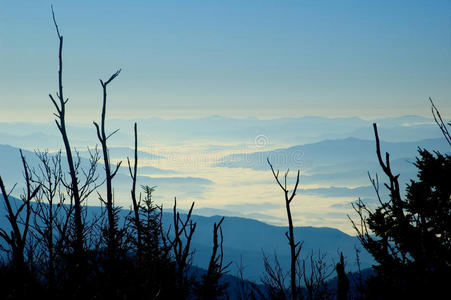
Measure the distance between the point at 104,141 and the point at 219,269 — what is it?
11204 millimetres

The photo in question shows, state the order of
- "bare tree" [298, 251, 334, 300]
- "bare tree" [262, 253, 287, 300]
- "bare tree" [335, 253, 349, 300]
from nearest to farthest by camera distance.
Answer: "bare tree" [335, 253, 349, 300] → "bare tree" [298, 251, 334, 300] → "bare tree" [262, 253, 287, 300]

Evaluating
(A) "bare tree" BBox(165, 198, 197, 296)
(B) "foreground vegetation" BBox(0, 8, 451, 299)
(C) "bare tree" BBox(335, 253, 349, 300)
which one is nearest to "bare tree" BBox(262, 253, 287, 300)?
(B) "foreground vegetation" BBox(0, 8, 451, 299)

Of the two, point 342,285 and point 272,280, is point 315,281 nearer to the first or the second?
point 272,280

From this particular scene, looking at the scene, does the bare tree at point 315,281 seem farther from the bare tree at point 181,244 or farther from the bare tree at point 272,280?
the bare tree at point 181,244

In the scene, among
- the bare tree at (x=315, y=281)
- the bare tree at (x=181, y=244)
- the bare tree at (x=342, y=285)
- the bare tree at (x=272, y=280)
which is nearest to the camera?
the bare tree at (x=342, y=285)

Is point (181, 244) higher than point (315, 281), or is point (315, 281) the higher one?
point (181, 244)

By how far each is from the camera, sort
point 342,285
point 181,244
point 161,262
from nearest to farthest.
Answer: point 342,285
point 181,244
point 161,262

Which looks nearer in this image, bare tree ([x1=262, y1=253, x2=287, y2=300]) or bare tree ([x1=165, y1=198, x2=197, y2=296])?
bare tree ([x1=165, y1=198, x2=197, y2=296])

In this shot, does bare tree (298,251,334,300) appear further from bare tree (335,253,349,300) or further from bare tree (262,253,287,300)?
bare tree (335,253,349,300)

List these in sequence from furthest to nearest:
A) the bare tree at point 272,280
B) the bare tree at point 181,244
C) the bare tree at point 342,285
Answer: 1. the bare tree at point 272,280
2. the bare tree at point 181,244
3. the bare tree at point 342,285

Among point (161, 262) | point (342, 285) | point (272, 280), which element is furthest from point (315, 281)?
point (342, 285)

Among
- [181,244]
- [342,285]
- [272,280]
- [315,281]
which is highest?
[181,244]

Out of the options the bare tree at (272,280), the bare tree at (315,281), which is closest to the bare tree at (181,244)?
the bare tree at (272,280)

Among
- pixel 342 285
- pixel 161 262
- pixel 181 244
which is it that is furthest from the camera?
pixel 161 262
